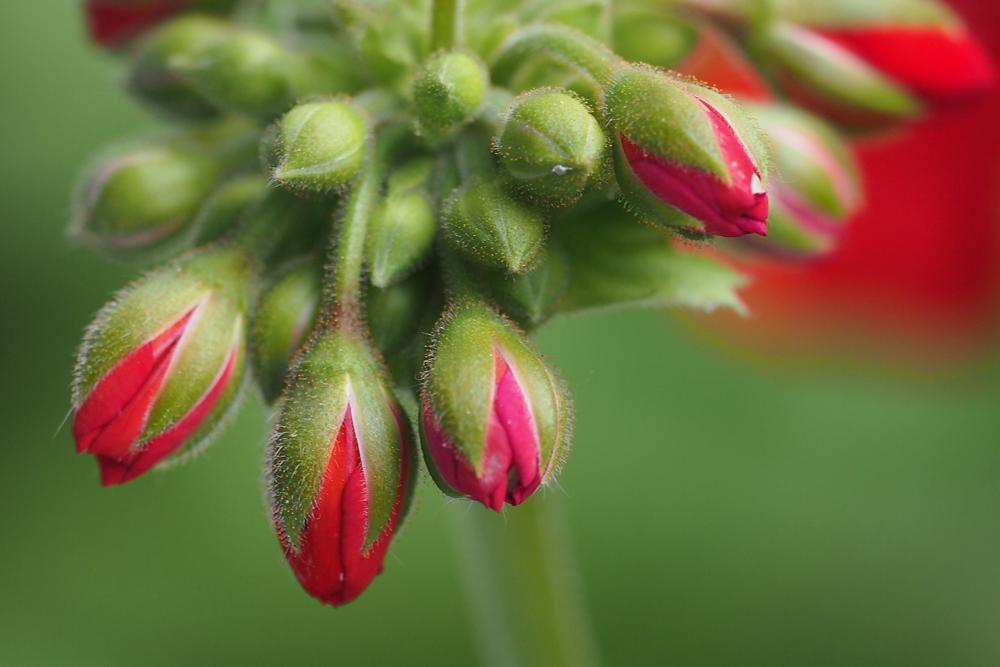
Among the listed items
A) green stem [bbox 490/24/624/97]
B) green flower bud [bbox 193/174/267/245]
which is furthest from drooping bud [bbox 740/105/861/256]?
green flower bud [bbox 193/174/267/245]

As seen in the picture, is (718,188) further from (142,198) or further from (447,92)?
(142,198)

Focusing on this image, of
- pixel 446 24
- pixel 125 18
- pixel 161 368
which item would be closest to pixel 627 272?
pixel 446 24

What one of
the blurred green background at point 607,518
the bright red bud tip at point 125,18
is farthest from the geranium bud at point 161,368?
the blurred green background at point 607,518

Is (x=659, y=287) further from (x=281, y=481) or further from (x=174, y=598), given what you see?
(x=174, y=598)

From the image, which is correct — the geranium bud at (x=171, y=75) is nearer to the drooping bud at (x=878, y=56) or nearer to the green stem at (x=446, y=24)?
the green stem at (x=446, y=24)

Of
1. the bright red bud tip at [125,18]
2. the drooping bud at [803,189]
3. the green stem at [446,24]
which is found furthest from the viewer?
the bright red bud tip at [125,18]

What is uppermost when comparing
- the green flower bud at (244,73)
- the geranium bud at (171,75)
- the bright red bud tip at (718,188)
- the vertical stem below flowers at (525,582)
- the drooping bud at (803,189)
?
the geranium bud at (171,75)
